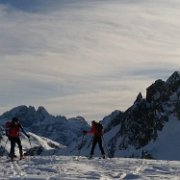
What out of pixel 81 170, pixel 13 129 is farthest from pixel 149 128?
pixel 81 170

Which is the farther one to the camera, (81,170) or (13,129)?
(13,129)

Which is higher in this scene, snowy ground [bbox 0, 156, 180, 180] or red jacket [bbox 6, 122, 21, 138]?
red jacket [bbox 6, 122, 21, 138]

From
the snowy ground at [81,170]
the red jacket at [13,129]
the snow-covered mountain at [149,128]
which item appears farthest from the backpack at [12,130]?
the snow-covered mountain at [149,128]

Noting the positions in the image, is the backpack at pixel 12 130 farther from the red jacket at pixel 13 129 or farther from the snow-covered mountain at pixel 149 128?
the snow-covered mountain at pixel 149 128

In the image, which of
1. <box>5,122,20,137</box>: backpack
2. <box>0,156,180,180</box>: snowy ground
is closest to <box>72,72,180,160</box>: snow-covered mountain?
<box>5,122,20,137</box>: backpack

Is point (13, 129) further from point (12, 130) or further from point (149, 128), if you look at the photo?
point (149, 128)

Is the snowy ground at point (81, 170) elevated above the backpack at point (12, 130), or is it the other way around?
the backpack at point (12, 130)

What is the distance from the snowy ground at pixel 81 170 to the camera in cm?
2753

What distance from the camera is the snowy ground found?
27531 mm

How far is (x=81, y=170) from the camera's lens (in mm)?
30234

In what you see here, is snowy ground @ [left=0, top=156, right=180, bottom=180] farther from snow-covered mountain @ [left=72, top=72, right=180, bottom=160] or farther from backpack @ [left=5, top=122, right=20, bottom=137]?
snow-covered mountain @ [left=72, top=72, right=180, bottom=160]

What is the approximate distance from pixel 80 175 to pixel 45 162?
695 cm

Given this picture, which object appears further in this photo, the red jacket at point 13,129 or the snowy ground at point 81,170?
the red jacket at point 13,129

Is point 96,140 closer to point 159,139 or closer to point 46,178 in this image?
point 46,178
